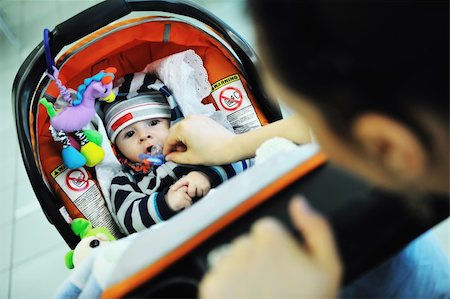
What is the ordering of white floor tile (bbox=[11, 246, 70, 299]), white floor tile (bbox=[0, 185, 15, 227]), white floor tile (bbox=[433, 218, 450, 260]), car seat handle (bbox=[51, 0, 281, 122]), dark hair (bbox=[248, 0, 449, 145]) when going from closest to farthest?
dark hair (bbox=[248, 0, 449, 145]), car seat handle (bbox=[51, 0, 281, 122]), white floor tile (bbox=[433, 218, 450, 260]), white floor tile (bbox=[11, 246, 70, 299]), white floor tile (bbox=[0, 185, 15, 227])

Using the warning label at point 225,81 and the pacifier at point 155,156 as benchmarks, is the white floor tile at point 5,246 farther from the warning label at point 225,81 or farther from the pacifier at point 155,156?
the warning label at point 225,81

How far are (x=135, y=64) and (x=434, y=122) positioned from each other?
1008 millimetres

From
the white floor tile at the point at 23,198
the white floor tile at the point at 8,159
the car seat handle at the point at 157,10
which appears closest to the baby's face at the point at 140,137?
the car seat handle at the point at 157,10

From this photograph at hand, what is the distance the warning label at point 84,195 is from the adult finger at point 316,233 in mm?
727

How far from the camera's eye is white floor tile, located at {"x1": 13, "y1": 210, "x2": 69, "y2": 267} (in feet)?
4.77

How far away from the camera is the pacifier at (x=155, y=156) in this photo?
1064 millimetres

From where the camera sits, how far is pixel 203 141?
0.88m

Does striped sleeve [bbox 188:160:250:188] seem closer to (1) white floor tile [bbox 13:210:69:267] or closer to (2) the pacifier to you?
(2) the pacifier

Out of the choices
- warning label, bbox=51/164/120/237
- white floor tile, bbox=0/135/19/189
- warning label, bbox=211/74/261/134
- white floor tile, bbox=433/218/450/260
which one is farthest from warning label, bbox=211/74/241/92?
white floor tile, bbox=0/135/19/189

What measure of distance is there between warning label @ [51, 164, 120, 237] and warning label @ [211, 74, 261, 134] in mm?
366

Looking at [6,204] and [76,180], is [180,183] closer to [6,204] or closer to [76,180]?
[76,180]

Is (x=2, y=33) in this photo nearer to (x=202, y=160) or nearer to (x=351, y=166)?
(x=202, y=160)

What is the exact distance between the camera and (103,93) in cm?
105

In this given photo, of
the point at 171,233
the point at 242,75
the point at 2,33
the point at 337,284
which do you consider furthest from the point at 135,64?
the point at 2,33
